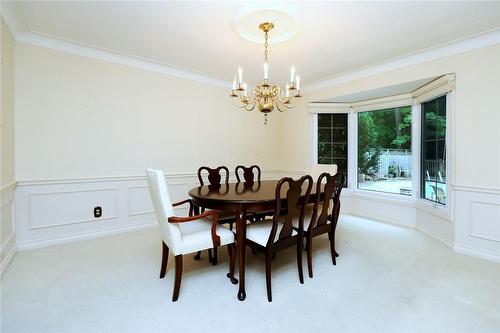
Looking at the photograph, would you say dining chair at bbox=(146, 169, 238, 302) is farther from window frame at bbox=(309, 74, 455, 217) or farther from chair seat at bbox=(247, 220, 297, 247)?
window frame at bbox=(309, 74, 455, 217)

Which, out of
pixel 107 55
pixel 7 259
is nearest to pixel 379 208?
pixel 107 55

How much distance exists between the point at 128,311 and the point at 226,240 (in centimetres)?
83

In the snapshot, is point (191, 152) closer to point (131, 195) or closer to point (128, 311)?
point (131, 195)

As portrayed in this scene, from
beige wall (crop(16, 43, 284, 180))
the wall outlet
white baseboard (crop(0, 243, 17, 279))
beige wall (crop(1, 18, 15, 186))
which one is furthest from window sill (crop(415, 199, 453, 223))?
beige wall (crop(1, 18, 15, 186))

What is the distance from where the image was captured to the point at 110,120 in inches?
129

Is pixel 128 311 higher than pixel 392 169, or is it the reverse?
pixel 392 169

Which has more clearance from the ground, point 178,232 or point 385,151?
point 385,151

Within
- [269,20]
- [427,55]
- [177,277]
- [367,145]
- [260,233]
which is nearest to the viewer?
[177,277]

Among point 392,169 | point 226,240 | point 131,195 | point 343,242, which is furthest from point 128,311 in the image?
point 392,169

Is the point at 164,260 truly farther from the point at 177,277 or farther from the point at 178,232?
the point at 178,232

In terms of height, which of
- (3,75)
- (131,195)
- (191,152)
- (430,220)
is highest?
(3,75)

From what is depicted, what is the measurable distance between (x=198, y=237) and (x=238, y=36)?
210 centimetres

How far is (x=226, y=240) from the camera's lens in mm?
2076

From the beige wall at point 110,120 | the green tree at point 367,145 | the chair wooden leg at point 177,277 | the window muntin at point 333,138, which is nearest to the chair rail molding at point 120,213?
the beige wall at point 110,120
